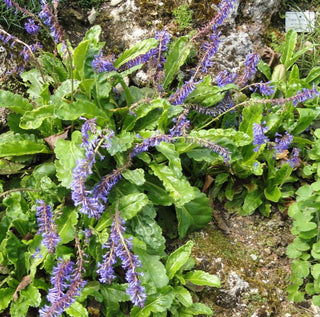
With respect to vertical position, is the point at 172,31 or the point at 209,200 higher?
the point at 172,31

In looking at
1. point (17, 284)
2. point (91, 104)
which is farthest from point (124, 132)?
point (17, 284)

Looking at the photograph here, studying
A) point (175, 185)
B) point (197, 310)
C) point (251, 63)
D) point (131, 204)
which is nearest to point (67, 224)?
point (131, 204)

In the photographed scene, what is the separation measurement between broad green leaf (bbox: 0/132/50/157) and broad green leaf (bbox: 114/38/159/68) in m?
0.98

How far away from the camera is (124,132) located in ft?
11.2

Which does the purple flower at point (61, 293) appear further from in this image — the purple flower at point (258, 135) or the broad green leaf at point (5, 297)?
the purple flower at point (258, 135)

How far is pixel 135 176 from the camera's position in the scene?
3305mm

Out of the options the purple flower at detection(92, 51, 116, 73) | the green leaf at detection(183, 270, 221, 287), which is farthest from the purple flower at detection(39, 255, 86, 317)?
the purple flower at detection(92, 51, 116, 73)

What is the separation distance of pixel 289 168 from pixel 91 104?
162 centimetres

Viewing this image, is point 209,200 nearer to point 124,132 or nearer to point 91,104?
point 124,132

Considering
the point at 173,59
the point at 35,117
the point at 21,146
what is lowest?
the point at 21,146

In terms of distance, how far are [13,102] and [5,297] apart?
148 centimetres

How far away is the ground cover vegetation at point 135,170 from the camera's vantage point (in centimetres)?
306

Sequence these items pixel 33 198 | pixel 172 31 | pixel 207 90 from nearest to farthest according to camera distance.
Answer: pixel 33 198 < pixel 207 90 < pixel 172 31

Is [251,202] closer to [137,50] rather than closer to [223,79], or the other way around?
[223,79]
